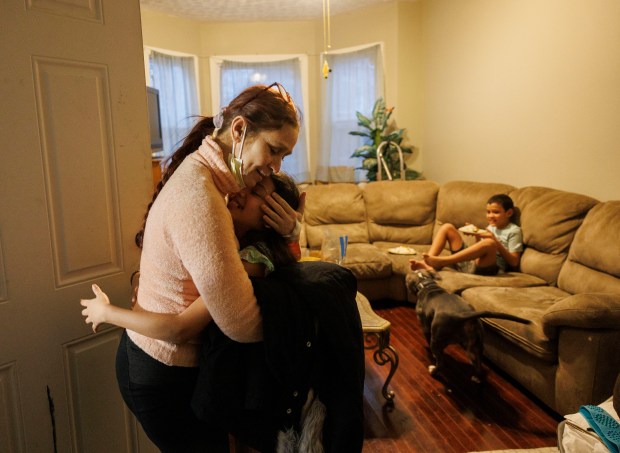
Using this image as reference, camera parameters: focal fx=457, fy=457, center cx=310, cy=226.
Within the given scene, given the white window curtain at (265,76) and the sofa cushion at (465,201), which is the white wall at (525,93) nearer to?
→ the sofa cushion at (465,201)

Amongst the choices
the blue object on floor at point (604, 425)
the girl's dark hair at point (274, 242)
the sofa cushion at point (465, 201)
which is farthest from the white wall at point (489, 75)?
the girl's dark hair at point (274, 242)

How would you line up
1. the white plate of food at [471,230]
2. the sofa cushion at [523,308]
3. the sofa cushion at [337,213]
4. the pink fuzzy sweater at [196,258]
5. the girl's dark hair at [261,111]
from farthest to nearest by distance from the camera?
the sofa cushion at [337,213], the white plate of food at [471,230], the sofa cushion at [523,308], the girl's dark hair at [261,111], the pink fuzzy sweater at [196,258]

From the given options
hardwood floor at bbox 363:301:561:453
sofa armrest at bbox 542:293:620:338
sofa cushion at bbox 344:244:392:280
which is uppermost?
sofa armrest at bbox 542:293:620:338

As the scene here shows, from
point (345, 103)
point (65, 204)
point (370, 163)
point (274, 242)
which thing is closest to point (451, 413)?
point (274, 242)

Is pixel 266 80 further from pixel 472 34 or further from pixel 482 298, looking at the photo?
pixel 482 298

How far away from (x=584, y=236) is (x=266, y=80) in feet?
14.3

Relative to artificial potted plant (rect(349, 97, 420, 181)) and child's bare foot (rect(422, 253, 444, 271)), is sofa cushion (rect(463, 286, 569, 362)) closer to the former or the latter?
child's bare foot (rect(422, 253, 444, 271))

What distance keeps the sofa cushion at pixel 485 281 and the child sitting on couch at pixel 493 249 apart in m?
0.09

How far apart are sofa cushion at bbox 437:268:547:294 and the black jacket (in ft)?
7.00

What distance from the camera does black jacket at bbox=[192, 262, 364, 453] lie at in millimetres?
917

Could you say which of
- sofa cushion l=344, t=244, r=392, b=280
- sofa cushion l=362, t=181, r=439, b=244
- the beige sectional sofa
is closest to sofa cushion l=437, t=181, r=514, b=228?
the beige sectional sofa

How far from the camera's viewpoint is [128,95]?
55.1 inches

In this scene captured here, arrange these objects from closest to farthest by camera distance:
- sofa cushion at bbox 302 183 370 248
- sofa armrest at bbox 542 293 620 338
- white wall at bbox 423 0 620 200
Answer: sofa armrest at bbox 542 293 620 338
white wall at bbox 423 0 620 200
sofa cushion at bbox 302 183 370 248

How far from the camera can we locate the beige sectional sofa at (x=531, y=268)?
205cm
